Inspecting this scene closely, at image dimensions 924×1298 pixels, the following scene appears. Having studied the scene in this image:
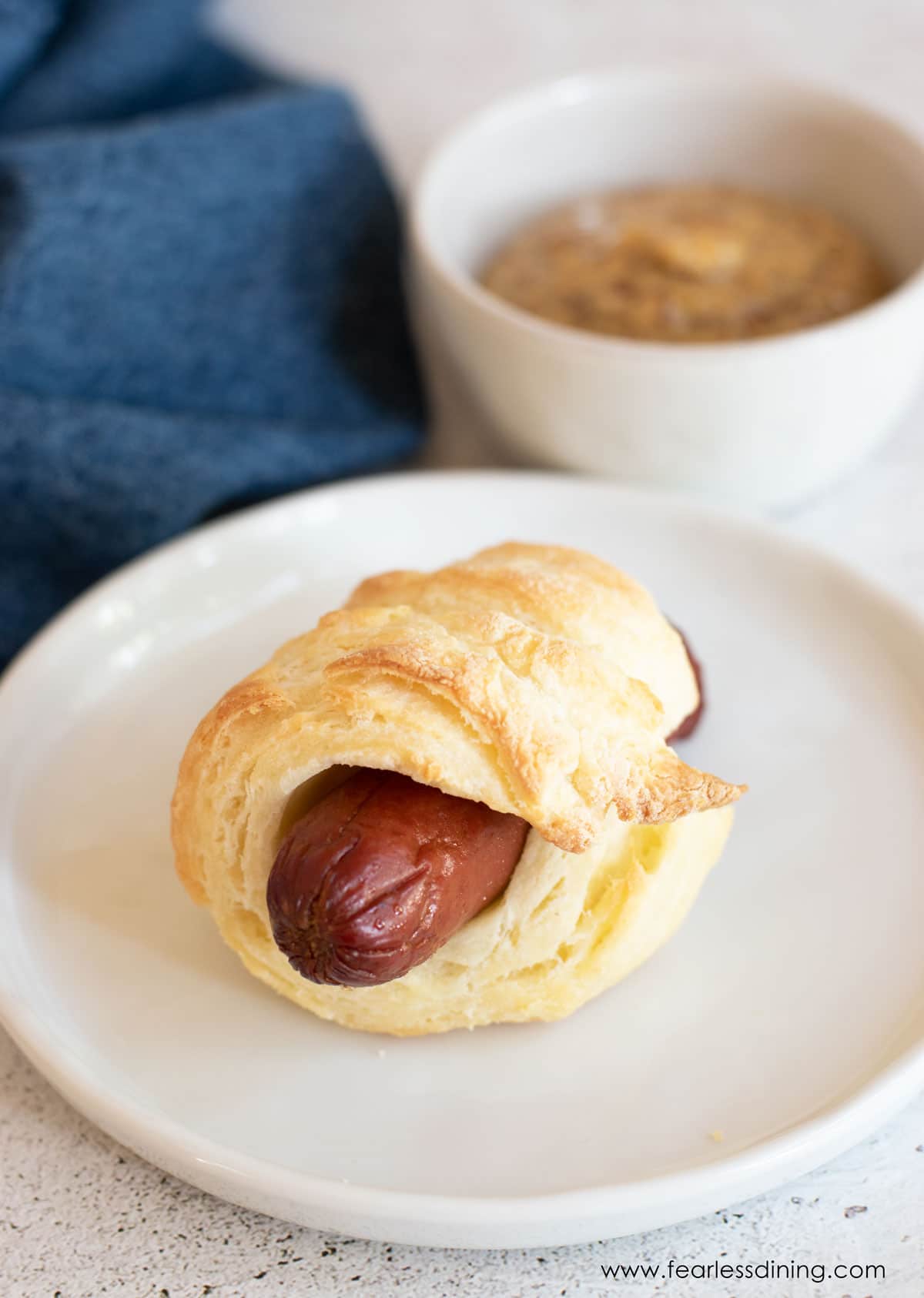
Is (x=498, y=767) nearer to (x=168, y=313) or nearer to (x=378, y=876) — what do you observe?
(x=378, y=876)

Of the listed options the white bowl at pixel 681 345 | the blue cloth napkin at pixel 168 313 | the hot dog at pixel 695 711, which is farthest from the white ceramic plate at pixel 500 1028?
the blue cloth napkin at pixel 168 313

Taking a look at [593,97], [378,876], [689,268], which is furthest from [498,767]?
[593,97]

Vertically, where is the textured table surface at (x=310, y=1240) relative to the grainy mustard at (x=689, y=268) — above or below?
below

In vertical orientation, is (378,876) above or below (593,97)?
below

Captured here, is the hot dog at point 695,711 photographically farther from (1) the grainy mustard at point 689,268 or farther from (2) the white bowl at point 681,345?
(1) the grainy mustard at point 689,268

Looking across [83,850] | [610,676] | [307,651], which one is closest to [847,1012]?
[610,676]

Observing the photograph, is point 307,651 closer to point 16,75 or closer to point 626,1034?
point 626,1034
